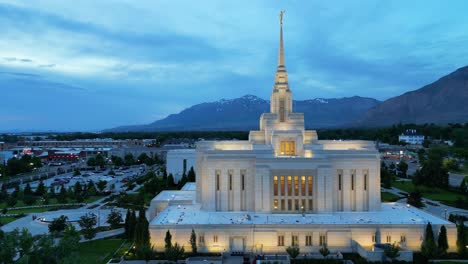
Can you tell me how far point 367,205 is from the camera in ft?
127

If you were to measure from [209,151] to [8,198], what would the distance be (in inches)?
1195

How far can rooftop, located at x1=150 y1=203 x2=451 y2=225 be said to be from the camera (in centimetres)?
3438

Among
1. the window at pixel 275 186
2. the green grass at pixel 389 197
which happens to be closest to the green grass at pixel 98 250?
the window at pixel 275 186

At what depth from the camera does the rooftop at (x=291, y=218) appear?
3438 cm


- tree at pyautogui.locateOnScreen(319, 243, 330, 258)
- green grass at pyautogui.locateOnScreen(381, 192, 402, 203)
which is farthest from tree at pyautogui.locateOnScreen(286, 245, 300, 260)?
green grass at pyautogui.locateOnScreen(381, 192, 402, 203)

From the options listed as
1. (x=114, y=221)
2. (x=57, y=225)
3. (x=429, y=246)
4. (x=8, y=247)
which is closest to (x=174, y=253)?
(x=8, y=247)

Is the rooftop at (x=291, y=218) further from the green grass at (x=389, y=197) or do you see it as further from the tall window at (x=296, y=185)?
the green grass at (x=389, y=197)

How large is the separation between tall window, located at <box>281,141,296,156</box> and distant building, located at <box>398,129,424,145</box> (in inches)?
4174

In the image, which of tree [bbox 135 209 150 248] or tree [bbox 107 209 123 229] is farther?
tree [bbox 107 209 123 229]

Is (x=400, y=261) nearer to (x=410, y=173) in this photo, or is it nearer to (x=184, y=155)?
(x=184, y=155)

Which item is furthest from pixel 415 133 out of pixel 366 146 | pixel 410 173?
pixel 366 146

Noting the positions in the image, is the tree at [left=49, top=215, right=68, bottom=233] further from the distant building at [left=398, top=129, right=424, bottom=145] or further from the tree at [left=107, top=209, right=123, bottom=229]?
the distant building at [left=398, top=129, right=424, bottom=145]

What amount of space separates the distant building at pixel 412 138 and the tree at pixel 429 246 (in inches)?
4321

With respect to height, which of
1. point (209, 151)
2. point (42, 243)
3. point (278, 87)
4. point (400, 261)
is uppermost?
point (278, 87)
